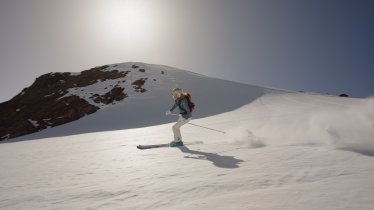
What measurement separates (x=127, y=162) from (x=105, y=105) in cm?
2815

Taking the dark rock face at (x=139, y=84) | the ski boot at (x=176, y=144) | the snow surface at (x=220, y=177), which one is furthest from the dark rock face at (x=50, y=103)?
the snow surface at (x=220, y=177)

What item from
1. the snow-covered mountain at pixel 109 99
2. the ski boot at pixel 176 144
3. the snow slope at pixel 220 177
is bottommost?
the snow slope at pixel 220 177

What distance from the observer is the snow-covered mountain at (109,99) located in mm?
30188

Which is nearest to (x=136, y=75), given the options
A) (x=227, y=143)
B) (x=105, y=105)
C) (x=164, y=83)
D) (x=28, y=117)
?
(x=164, y=83)

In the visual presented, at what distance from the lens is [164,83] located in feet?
139

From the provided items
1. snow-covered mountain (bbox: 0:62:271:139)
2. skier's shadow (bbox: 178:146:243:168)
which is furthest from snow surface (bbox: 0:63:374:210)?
snow-covered mountain (bbox: 0:62:271:139)

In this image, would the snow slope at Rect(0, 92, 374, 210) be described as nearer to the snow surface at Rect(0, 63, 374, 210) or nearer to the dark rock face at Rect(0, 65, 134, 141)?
the snow surface at Rect(0, 63, 374, 210)

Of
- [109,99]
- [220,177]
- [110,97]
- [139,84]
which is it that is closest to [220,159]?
[220,177]

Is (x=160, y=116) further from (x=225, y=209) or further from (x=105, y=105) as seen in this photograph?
(x=225, y=209)

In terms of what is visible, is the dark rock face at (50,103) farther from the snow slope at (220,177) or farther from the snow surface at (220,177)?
the snow surface at (220,177)

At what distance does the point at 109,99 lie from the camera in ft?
123

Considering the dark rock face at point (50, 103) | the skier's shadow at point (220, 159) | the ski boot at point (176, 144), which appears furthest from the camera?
the dark rock face at point (50, 103)

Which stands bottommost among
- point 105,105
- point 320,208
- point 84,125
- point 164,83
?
point 320,208

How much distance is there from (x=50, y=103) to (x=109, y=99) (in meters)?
8.33
